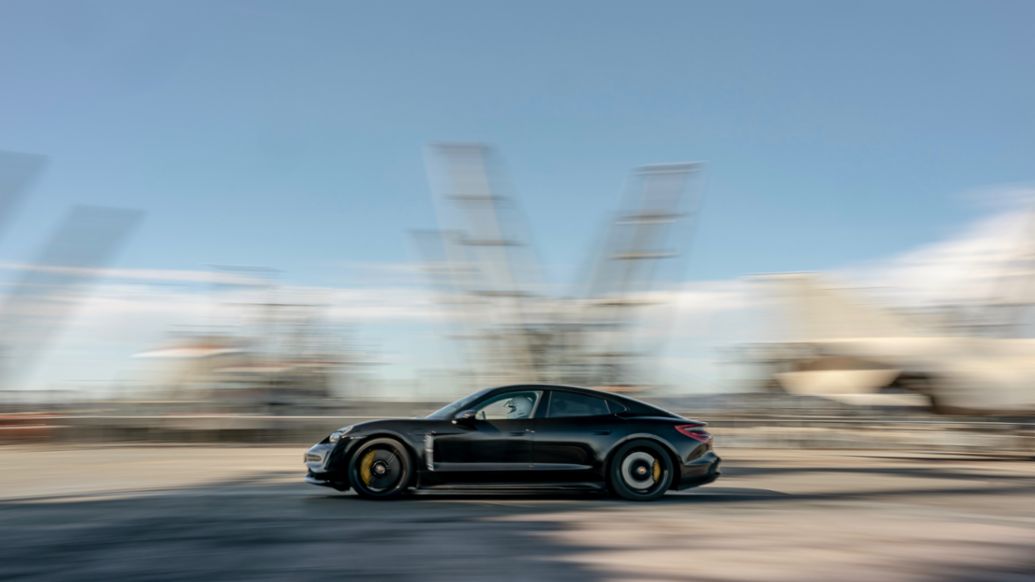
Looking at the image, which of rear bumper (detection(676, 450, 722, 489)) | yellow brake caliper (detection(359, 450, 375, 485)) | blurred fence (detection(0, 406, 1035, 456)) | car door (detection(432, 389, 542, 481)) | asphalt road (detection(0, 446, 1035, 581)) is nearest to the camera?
asphalt road (detection(0, 446, 1035, 581))

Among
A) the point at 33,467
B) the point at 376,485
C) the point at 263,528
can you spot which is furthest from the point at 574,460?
the point at 33,467

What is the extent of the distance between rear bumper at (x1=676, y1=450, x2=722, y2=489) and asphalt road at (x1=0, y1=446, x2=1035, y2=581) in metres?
0.24

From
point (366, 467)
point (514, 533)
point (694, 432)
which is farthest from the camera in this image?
point (694, 432)

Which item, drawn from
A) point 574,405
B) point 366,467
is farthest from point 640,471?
point 366,467

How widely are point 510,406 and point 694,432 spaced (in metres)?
1.98

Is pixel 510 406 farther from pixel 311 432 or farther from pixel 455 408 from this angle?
pixel 311 432

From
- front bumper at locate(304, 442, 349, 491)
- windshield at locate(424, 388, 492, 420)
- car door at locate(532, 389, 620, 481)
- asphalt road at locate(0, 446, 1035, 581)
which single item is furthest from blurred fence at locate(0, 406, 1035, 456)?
car door at locate(532, 389, 620, 481)

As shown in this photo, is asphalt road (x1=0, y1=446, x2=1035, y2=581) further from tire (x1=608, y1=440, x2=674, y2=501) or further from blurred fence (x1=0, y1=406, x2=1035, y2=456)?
blurred fence (x1=0, y1=406, x2=1035, y2=456)

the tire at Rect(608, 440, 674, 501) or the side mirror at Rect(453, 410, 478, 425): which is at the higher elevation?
the side mirror at Rect(453, 410, 478, 425)

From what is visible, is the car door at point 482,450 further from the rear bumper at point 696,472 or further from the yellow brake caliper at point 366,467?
the rear bumper at point 696,472

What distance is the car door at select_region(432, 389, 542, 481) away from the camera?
1030cm

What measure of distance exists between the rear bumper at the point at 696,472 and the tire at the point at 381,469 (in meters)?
2.85

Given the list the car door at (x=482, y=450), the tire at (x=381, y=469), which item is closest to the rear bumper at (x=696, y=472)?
the car door at (x=482, y=450)

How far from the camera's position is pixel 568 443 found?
10.4 metres
